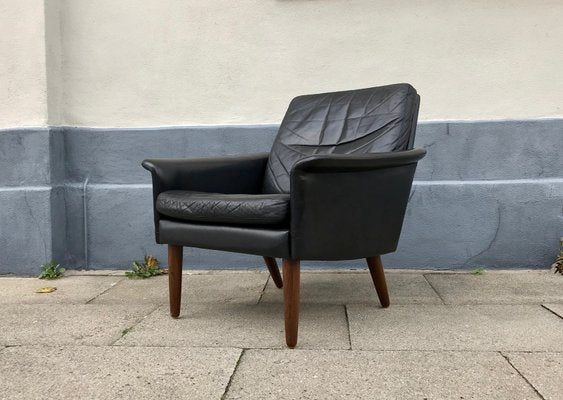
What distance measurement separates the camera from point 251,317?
2.33 metres

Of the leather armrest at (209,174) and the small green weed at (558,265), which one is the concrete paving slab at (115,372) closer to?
the leather armrest at (209,174)

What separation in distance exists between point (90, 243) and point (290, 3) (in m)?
1.98

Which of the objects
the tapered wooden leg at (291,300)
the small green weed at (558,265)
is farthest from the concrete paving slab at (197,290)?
the small green weed at (558,265)

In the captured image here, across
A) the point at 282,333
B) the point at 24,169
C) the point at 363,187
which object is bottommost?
the point at 282,333

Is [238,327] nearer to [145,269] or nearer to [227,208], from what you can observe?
[227,208]

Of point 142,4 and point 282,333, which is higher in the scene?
point 142,4

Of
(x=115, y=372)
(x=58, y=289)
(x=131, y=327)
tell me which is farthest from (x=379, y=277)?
(x=58, y=289)

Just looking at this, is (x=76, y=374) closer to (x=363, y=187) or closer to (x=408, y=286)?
(x=363, y=187)

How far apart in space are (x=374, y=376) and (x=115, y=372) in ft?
2.72

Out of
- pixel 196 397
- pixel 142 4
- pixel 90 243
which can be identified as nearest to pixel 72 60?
pixel 142 4

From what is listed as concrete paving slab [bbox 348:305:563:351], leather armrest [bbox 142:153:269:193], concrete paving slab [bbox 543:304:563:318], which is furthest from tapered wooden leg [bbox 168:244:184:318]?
concrete paving slab [bbox 543:304:563:318]

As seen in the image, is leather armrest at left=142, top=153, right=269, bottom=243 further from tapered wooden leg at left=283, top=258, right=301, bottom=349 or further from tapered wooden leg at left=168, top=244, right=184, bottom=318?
tapered wooden leg at left=283, top=258, right=301, bottom=349

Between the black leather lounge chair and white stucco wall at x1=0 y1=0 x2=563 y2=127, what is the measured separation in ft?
2.16

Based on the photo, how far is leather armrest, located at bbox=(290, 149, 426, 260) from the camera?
189 centimetres
